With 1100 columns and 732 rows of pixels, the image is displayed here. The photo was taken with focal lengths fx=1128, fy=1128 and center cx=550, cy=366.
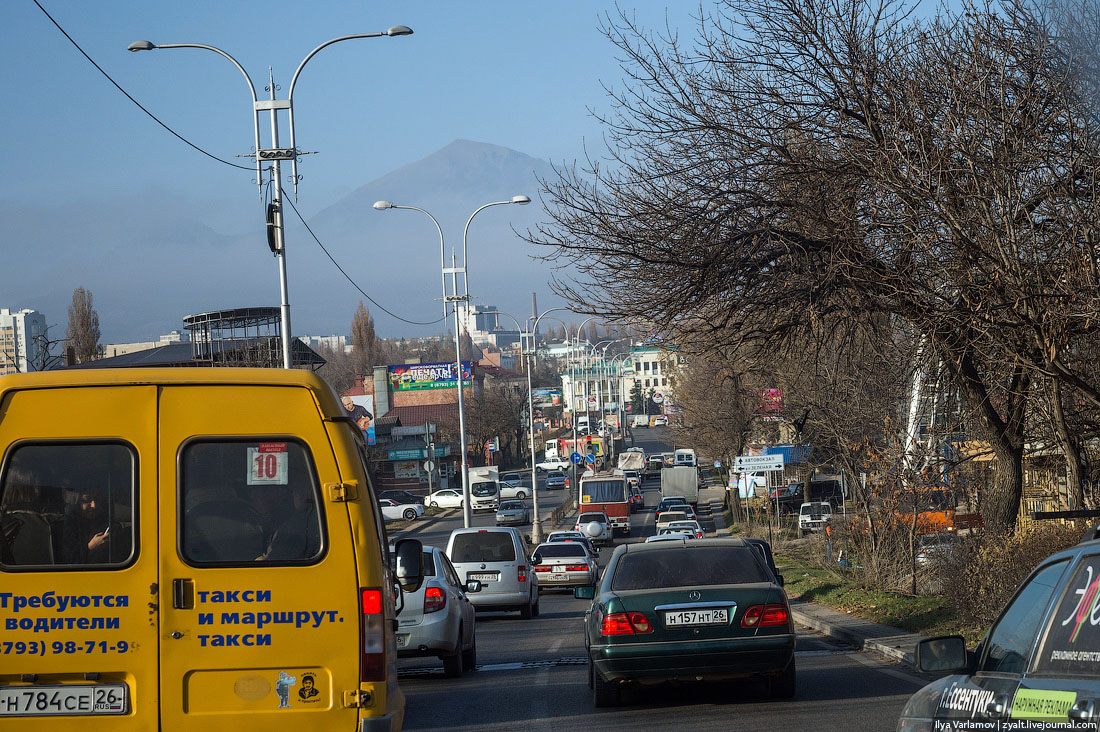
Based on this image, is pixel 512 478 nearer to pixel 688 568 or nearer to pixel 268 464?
pixel 688 568

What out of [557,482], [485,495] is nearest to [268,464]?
[485,495]

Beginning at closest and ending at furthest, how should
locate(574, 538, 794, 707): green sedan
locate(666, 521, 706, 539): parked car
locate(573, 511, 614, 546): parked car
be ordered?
locate(574, 538, 794, 707): green sedan → locate(666, 521, 706, 539): parked car → locate(573, 511, 614, 546): parked car

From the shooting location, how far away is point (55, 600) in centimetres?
552

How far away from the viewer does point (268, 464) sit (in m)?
5.75

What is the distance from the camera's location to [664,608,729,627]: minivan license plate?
9.81 metres

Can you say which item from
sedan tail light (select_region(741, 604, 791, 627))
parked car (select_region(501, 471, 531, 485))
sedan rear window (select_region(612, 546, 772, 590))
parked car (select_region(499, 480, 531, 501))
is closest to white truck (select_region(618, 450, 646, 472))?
parked car (select_region(501, 471, 531, 485))

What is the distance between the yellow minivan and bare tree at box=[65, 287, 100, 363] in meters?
79.5

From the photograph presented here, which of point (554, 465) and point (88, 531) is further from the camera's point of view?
point (554, 465)

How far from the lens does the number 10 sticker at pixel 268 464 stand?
574cm

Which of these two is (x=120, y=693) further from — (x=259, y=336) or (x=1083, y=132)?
(x=259, y=336)

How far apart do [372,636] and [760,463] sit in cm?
2379

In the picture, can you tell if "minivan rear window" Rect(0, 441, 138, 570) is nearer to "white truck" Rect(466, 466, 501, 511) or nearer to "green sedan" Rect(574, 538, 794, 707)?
"green sedan" Rect(574, 538, 794, 707)

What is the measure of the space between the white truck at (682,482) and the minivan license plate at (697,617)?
56451 millimetres

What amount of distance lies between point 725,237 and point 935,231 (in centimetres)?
260
